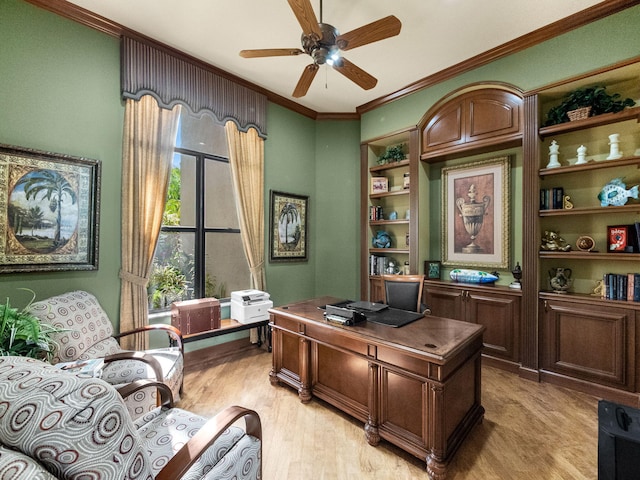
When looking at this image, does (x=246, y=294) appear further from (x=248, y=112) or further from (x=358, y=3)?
(x=358, y=3)

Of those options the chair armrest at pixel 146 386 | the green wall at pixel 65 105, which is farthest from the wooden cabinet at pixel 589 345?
the green wall at pixel 65 105

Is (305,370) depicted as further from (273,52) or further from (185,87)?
(185,87)

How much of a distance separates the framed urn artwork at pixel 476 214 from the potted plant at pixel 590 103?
635 mm

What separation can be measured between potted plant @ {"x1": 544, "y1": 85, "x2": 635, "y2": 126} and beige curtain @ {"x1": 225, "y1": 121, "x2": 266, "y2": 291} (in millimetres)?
3354

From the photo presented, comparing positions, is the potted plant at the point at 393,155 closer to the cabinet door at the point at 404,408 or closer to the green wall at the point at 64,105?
the cabinet door at the point at 404,408

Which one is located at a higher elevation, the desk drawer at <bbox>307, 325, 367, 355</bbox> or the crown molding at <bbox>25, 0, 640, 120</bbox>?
the crown molding at <bbox>25, 0, 640, 120</bbox>

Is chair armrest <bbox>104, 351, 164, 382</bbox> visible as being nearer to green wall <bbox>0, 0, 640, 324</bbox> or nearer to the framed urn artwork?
green wall <bbox>0, 0, 640, 324</bbox>

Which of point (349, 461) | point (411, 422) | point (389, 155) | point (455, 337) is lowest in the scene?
point (349, 461)

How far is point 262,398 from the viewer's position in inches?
103

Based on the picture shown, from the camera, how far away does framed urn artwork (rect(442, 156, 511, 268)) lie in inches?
134

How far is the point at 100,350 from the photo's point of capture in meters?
2.25

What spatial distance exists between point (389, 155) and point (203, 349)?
358cm

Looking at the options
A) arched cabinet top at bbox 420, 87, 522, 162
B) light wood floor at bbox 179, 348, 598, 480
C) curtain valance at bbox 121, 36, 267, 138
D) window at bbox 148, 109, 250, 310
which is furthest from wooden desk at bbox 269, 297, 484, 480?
curtain valance at bbox 121, 36, 267, 138

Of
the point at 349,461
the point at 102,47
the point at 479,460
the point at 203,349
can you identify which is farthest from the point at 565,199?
the point at 102,47
